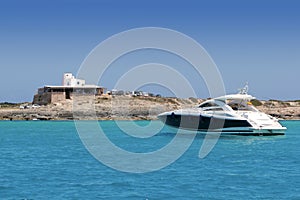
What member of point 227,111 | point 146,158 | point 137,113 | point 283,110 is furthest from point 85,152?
point 283,110

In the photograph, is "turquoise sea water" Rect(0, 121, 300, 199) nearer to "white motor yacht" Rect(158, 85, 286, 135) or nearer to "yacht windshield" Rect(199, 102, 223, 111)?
"white motor yacht" Rect(158, 85, 286, 135)

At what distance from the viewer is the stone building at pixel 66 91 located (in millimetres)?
140500

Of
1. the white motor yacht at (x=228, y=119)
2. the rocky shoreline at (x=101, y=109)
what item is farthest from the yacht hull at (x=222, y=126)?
the rocky shoreline at (x=101, y=109)

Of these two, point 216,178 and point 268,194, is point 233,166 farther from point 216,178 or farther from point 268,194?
point 268,194

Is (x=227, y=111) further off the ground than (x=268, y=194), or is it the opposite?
(x=227, y=111)

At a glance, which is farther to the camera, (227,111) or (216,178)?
(227,111)

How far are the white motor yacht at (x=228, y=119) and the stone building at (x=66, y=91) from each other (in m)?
85.9

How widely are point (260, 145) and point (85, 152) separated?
17.1m

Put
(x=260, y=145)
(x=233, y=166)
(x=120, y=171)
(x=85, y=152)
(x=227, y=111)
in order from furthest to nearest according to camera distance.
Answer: (x=227, y=111)
(x=260, y=145)
(x=85, y=152)
(x=233, y=166)
(x=120, y=171)

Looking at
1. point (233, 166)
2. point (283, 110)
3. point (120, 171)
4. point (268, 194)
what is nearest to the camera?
point (268, 194)

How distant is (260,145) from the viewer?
46.8 meters

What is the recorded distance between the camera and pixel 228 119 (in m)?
54.0

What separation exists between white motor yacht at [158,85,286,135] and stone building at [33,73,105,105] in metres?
85.9

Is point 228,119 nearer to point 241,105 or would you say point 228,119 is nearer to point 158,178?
point 241,105
